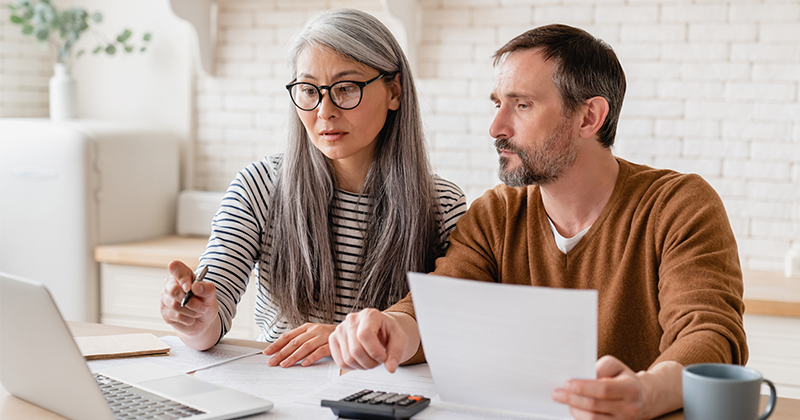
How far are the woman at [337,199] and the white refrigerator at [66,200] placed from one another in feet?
4.53

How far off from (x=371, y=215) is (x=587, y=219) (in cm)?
52

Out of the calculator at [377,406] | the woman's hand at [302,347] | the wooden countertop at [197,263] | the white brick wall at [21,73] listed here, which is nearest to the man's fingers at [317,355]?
the woman's hand at [302,347]

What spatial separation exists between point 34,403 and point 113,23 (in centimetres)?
263

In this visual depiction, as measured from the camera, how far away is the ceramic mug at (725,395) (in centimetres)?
93

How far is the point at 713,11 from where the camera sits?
2641mm

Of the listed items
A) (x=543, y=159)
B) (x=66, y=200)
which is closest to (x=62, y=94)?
(x=66, y=200)

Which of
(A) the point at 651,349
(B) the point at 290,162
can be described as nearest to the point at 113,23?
(B) the point at 290,162

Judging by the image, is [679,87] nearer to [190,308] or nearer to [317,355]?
[317,355]

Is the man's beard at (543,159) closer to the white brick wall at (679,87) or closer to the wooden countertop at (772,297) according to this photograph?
the white brick wall at (679,87)

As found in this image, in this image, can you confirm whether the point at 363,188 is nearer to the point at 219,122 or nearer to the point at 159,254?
the point at 159,254

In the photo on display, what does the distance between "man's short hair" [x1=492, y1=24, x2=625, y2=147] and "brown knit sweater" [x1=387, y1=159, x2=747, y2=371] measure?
174mm

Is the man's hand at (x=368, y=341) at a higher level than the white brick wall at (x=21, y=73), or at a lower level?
lower

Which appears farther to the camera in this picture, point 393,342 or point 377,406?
point 393,342

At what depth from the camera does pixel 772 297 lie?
2.25 metres
